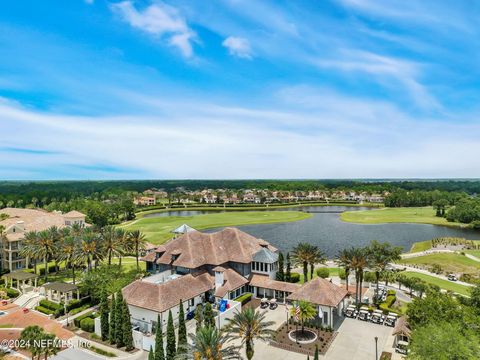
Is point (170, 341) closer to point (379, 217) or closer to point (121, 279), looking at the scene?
point (121, 279)

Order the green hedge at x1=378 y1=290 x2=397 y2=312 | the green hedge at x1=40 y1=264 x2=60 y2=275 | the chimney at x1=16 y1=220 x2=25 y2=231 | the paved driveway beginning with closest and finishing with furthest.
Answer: the paved driveway < the green hedge at x1=378 y1=290 x2=397 y2=312 < the green hedge at x1=40 y1=264 x2=60 y2=275 < the chimney at x1=16 y1=220 x2=25 y2=231

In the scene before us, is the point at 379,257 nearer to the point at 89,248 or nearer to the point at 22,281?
the point at 89,248

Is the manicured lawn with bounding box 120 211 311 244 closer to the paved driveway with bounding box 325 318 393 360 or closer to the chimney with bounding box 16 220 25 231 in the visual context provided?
the chimney with bounding box 16 220 25 231

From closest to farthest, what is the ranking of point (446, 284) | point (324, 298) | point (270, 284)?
point (324, 298) < point (270, 284) < point (446, 284)

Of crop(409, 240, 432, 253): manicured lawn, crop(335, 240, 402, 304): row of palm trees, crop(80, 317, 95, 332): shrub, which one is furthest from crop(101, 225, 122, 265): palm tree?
crop(409, 240, 432, 253): manicured lawn

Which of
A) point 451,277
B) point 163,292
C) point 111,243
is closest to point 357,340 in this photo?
point 163,292
